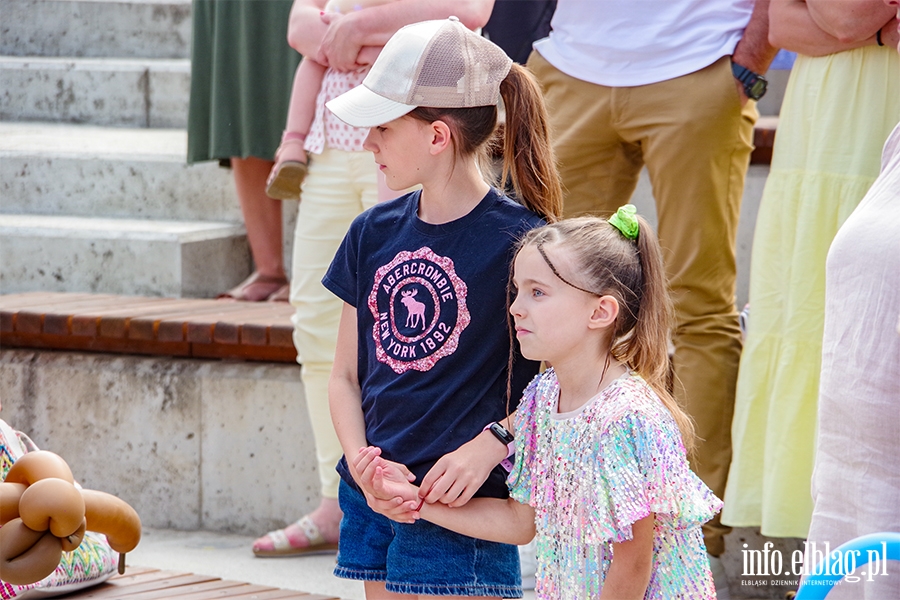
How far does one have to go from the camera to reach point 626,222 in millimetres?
1912

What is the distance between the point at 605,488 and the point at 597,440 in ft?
0.24

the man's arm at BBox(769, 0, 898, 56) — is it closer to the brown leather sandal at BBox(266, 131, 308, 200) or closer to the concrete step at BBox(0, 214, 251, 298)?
the brown leather sandal at BBox(266, 131, 308, 200)

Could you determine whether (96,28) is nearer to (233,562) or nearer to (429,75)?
(233,562)

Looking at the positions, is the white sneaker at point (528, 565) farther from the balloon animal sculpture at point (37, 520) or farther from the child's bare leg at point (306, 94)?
the balloon animal sculpture at point (37, 520)

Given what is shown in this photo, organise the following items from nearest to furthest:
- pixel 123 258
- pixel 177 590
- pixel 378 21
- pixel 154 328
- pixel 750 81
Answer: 1. pixel 177 590
2. pixel 750 81
3. pixel 378 21
4. pixel 154 328
5. pixel 123 258

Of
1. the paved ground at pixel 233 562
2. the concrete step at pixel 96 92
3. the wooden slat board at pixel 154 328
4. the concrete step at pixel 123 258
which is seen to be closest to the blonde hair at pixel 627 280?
the paved ground at pixel 233 562

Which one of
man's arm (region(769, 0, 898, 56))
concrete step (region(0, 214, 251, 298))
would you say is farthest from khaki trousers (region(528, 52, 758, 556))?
concrete step (region(0, 214, 251, 298))

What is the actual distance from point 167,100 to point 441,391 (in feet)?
13.9

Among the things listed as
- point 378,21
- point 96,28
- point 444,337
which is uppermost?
point 378,21

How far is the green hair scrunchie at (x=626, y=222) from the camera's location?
1909 millimetres

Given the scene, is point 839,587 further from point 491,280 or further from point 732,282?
point 732,282

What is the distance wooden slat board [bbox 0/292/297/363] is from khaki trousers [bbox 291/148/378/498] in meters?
0.34

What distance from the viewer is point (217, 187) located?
4945 mm

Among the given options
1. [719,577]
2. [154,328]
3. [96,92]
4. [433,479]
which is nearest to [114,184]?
[96,92]
